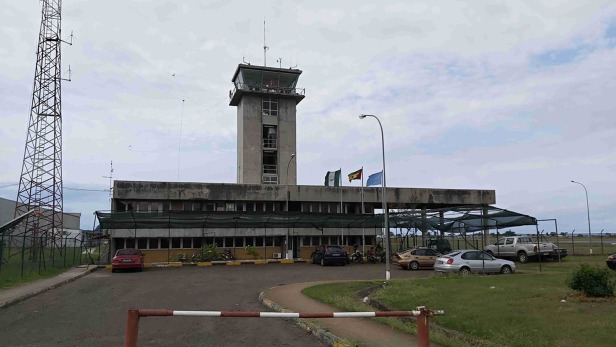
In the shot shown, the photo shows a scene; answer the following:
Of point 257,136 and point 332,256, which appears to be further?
point 257,136

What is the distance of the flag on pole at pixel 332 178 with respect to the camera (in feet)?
156

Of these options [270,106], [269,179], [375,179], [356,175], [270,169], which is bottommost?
[375,179]

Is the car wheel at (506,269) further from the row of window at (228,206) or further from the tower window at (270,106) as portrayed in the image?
the tower window at (270,106)

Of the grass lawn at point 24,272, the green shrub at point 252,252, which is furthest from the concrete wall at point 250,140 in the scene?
the grass lawn at point 24,272

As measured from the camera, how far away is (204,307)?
15.3 m

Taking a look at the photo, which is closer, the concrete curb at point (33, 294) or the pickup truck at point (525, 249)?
the concrete curb at point (33, 294)

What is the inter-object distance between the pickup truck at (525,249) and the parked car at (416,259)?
5004 mm

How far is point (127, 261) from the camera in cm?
3222

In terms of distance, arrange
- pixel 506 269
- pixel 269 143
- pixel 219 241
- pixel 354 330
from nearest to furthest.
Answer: pixel 354 330 < pixel 506 269 < pixel 219 241 < pixel 269 143

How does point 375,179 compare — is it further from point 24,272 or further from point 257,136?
point 24,272

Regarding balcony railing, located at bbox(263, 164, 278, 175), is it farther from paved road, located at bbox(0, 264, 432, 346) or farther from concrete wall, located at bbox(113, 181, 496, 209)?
paved road, located at bbox(0, 264, 432, 346)

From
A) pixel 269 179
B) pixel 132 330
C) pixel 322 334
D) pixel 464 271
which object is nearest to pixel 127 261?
pixel 464 271

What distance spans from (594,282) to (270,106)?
153ft

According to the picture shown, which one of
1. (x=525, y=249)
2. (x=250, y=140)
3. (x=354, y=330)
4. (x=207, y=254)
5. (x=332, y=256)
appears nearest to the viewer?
(x=354, y=330)
